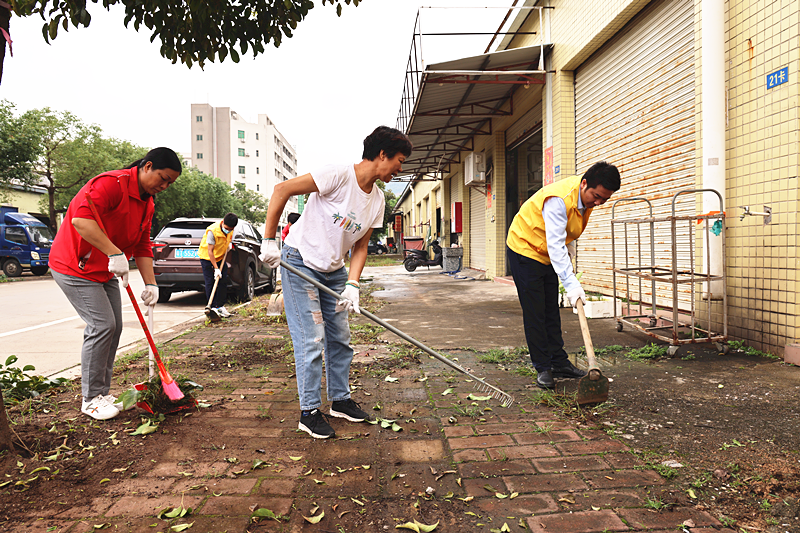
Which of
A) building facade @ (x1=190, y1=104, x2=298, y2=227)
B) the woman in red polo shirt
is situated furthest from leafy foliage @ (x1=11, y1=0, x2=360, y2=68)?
building facade @ (x1=190, y1=104, x2=298, y2=227)

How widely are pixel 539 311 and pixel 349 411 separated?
5.38 ft

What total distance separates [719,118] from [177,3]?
15.8 ft

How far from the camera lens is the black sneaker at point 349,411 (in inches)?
125

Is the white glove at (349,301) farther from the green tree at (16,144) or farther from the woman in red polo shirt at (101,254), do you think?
the green tree at (16,144)

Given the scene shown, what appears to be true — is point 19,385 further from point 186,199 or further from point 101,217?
point 186,199

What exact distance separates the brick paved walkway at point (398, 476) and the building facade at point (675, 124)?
2.58 metres

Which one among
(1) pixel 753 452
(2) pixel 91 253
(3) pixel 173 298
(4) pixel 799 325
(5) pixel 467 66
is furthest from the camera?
(3) pixel 173 298

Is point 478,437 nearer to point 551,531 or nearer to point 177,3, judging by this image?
point 551,531

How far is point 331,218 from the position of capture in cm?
301

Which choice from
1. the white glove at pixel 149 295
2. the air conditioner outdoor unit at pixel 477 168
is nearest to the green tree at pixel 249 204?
the air conditioner outdoor unit at pixel 477 168

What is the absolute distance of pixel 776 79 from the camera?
4.23 m

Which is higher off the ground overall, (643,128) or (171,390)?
(643,128)

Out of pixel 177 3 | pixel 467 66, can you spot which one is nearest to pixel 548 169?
pixel 467 66

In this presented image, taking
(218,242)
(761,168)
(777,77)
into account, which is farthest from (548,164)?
(218,242)
